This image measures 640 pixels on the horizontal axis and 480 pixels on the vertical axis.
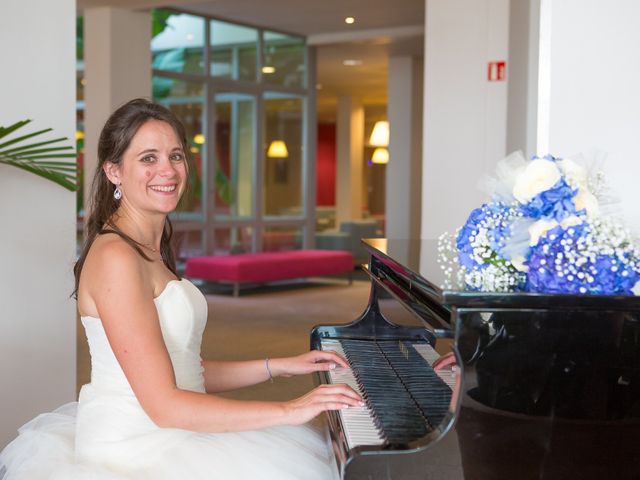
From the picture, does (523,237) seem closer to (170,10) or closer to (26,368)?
(26,368)

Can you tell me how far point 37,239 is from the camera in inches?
157

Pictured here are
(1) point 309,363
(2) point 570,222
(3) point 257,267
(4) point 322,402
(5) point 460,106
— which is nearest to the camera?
(2) point 570,222

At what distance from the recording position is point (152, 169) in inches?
86.5

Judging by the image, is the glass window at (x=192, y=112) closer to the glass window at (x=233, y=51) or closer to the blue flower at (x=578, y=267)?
the glass window at (x=233, y=51)

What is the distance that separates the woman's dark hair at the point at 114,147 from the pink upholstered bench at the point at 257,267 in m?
7.64

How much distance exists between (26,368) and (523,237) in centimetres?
294

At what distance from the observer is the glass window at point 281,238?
40.9 ft

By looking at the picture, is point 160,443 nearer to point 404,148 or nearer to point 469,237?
point 469,237

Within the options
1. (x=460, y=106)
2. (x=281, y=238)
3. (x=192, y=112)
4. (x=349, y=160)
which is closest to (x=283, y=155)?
(x=281, y=238)

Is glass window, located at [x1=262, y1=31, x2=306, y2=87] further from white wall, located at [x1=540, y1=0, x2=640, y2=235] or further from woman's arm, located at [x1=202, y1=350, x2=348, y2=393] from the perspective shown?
white wall, located at [x1=540, y1=0, x2=640, y2=235]

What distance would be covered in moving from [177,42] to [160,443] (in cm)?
974

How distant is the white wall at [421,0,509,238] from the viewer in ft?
21.2

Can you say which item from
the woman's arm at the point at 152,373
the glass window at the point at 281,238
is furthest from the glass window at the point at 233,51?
the woman's arm at the point at 152,373

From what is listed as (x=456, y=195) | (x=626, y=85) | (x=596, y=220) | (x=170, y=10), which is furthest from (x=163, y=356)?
(x=170, y=10)
